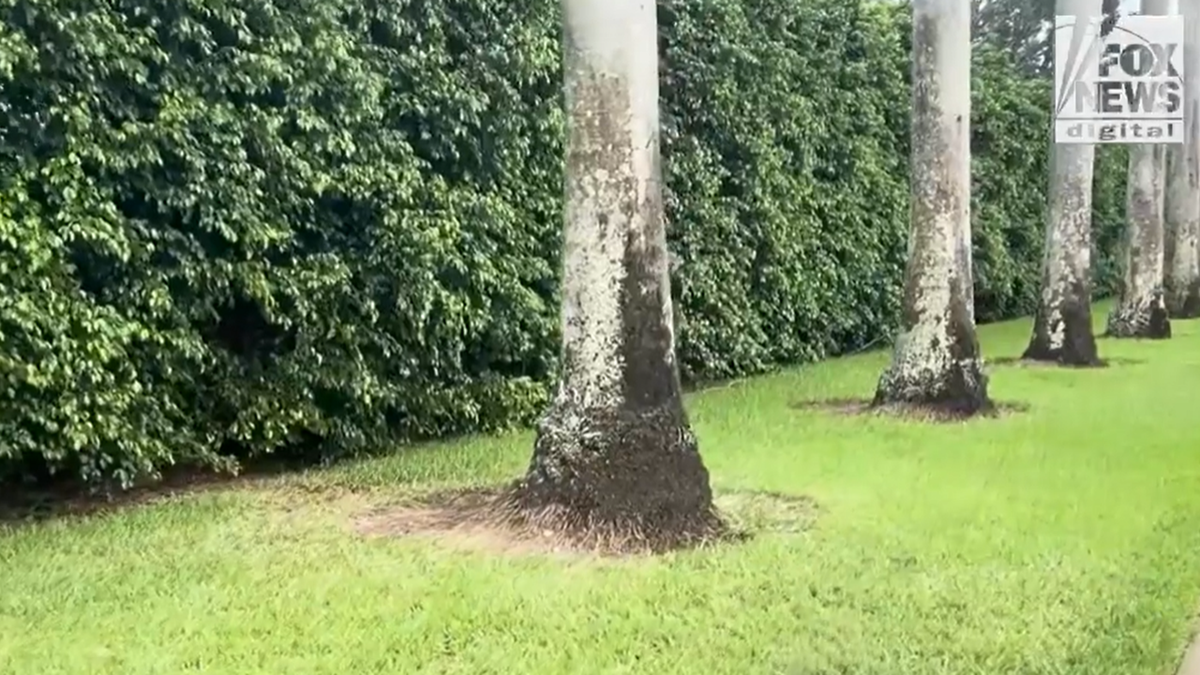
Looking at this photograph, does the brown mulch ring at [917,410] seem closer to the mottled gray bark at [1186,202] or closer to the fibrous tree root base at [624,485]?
the fibrous tree root base at [624,485]

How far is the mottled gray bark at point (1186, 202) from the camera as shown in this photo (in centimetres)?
2270

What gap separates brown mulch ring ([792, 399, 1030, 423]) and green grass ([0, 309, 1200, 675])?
1.88 m

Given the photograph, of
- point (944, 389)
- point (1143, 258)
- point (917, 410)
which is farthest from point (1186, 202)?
point (917, 410)

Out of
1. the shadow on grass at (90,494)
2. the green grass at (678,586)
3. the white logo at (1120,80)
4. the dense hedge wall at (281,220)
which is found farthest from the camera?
the white logo at (1120,80)

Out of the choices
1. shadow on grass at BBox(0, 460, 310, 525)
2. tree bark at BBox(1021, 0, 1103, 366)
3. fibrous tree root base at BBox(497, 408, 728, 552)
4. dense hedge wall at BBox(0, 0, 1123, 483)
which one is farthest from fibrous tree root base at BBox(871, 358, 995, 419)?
shadow on grass at BBox(0, 460, 310, 525)

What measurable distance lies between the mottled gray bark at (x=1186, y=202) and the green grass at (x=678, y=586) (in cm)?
1493

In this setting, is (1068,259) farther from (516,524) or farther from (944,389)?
(516,524)

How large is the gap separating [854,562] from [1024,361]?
10.3m

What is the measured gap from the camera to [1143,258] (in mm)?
20172

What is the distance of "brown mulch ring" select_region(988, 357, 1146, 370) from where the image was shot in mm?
15977

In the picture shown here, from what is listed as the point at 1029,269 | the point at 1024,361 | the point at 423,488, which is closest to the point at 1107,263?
the point at 1029,269

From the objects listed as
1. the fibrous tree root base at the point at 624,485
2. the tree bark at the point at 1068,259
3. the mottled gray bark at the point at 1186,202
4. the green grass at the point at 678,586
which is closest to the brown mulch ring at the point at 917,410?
the green grass at the point at 678,586

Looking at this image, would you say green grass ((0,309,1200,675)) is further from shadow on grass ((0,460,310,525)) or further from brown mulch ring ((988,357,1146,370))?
brown mulch ring ((988,357,1146,370))

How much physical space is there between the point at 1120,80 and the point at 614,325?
14.4 m
